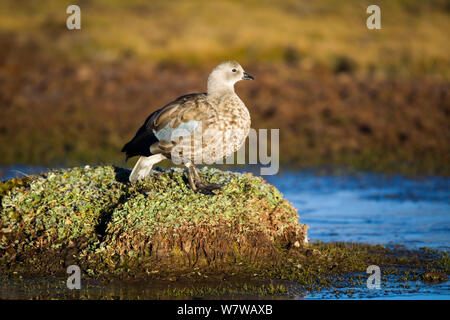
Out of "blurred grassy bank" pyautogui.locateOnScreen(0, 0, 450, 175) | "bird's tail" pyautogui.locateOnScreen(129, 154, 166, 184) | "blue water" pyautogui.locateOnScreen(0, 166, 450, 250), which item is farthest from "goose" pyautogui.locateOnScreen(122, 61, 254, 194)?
"blurred grassy bank" pyautogui.locateOnScreen(0, 0, 450, 175)

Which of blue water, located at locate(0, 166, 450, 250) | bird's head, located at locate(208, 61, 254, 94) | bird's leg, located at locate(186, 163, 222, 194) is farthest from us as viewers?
blue water, located at locate(0, 166, 450, 250)

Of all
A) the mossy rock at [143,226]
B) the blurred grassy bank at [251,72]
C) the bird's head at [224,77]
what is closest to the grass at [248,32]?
the blurred grassy bank at [251,72]

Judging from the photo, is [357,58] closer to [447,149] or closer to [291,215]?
[447,149]

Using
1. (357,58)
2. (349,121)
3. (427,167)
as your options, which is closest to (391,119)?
(349,121)

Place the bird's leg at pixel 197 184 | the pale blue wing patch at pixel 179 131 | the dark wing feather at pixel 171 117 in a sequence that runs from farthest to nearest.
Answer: the bird's leg at pixel 197 184, the dark wing feather at pixel 171 117, the pale blue wing patch at pixel 179 131

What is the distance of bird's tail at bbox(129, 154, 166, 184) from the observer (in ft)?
31.0

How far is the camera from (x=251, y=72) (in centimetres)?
3097

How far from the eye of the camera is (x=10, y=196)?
9.75 m

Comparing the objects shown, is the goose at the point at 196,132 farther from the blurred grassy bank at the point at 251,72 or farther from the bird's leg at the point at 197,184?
the blurred grassy bank at the point at 251,72

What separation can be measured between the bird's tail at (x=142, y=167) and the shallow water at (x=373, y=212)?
1.78 meters

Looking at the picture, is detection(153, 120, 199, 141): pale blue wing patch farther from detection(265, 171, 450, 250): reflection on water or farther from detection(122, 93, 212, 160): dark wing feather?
detection(265, 171, 450, 250): reflection on water

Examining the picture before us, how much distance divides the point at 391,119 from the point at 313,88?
4.73 metres

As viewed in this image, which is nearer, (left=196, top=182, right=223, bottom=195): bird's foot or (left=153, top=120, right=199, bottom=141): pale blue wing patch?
(left=153, top=120, right=199, bottom=141): pale blue wing patch

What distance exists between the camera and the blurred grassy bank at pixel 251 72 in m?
22.7
